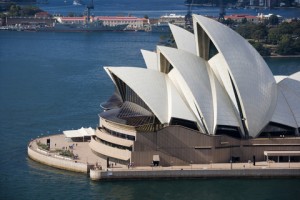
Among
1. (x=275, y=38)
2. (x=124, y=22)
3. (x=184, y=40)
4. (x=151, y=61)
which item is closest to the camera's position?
(x=184, y=40)

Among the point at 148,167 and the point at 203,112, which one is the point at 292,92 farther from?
the point at 148,167

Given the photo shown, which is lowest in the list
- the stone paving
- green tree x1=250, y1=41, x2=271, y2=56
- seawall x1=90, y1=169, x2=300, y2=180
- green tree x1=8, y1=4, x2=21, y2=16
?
seawall x1=90, y1=169, x2=300, y2=180

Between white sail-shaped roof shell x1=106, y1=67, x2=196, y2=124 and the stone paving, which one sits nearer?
the stone paving

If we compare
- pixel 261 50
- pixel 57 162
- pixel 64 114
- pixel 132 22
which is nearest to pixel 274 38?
pixel 261 50

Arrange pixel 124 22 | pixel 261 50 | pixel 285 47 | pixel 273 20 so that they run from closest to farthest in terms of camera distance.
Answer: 1. pixel 261 50
2. pixel 285 47
3. pixel 273 20
4. pixel 124 22

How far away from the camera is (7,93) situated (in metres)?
44.0

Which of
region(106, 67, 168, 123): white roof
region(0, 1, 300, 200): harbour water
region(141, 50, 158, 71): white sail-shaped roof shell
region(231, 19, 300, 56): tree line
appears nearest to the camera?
region(0, 1, 300, 200): harbour water

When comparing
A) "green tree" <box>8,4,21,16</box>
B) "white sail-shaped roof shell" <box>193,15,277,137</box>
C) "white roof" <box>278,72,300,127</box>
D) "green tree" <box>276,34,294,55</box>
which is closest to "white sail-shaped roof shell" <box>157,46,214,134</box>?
"white sail-shaped roof shell" <box>193,15,277,137</box>

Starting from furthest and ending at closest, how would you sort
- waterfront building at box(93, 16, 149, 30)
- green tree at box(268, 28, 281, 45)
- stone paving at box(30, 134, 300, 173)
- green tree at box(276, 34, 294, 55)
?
waterfront building at box(93, 16, 149, 30) < green tree at box(268, 28, 281, 45) < green tree at box(276, 34, 294, 55) < stone paving at box(30, 134, 300, 173)

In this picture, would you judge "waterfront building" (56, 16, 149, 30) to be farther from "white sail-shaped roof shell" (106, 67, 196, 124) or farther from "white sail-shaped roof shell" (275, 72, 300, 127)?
"white sail-shaped roof shell" (106, 67, 196, 124)

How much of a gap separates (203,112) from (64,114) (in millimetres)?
10961

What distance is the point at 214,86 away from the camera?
2942 cm

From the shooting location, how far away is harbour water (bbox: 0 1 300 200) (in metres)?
26.5

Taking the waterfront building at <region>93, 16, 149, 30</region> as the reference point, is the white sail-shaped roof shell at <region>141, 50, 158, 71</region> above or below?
above
